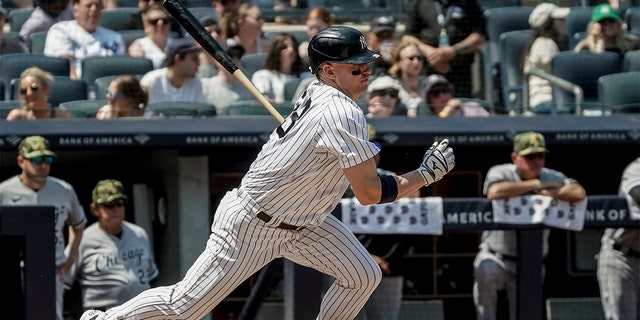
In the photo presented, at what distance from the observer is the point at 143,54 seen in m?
7.26

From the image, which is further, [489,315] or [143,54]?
[143,54]

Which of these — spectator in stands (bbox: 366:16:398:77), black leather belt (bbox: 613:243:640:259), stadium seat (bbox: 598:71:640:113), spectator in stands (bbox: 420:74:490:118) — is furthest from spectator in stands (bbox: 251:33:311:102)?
black leather belt (bbox: 613:243:640:259)

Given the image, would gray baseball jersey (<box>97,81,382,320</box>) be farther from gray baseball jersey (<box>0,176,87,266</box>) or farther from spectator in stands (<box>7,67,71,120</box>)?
spectator in stands (<box>7,67,71,120</box>)

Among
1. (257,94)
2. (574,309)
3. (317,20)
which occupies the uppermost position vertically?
(317,20)

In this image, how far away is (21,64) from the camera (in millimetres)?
6883

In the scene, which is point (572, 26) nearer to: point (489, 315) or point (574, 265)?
point (574, 265)

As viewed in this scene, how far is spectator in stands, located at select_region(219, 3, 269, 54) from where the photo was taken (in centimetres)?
753

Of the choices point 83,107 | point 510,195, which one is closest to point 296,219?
point 510,195

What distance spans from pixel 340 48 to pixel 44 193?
8.63ft

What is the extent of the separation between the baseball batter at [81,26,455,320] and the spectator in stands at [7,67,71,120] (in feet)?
7.81

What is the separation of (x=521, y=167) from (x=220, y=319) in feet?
6.19

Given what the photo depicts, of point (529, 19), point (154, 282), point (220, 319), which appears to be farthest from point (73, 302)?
point (529, 19)

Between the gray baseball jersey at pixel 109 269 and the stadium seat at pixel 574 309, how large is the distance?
2.13 metres

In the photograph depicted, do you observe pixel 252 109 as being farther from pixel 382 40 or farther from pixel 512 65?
pixel 512 65
